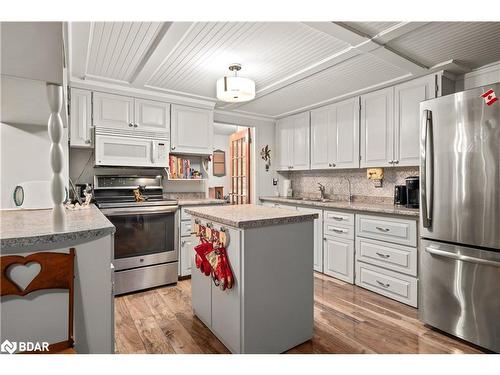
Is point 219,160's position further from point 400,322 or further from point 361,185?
point 400,322

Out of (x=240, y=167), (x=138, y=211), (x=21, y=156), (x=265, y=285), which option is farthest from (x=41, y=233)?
(x=240, y=167)

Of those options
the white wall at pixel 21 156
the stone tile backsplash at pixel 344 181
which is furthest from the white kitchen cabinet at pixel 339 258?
the white wall at pixel 21 156

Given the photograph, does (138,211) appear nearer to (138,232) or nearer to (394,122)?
(138,232)

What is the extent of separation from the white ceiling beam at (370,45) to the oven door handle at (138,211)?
227 centimetres

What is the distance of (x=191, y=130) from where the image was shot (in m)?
3.72

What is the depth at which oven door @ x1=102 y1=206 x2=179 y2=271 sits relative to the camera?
290cm

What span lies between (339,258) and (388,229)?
75 cm

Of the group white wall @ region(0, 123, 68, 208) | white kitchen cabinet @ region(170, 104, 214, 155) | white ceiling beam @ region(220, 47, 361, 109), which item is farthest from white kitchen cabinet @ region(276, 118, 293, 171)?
white wall @ region(0, 123, 68, 208)

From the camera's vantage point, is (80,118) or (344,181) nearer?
(80,118)

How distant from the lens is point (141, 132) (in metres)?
3.36

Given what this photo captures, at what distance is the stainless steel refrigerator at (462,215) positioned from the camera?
184 centimetres

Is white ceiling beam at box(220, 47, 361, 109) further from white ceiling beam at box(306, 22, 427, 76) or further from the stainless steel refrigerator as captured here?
the stainless steel refrigerator

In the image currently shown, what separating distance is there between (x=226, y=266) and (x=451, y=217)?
165cm

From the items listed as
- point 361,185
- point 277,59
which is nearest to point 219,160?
point 361,185
